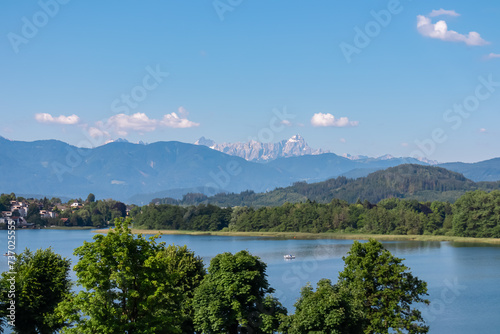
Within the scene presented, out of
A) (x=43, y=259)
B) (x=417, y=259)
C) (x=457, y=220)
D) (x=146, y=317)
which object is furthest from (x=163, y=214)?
(x=146, y=317)

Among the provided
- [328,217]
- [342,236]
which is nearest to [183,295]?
[342,236]

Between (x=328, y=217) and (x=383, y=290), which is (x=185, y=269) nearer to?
(x=383, y=290)

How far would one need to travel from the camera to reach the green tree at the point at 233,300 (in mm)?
26906

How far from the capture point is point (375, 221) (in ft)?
431

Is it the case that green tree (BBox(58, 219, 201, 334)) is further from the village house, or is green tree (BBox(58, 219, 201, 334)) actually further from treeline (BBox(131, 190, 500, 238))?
the village house

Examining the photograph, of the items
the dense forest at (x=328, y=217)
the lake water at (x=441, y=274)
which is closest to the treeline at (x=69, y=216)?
the dense forest at (x=328, y=217)

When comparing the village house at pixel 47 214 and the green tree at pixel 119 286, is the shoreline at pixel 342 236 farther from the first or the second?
the green tree at pixel 119 286

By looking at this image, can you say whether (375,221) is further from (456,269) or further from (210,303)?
(210,303)

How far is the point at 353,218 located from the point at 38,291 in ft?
389

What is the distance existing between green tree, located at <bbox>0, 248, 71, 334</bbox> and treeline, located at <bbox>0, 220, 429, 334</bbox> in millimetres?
52

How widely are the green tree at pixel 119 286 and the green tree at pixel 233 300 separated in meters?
5.02

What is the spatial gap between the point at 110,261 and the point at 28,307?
37.2 feet

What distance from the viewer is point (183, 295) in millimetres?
28703

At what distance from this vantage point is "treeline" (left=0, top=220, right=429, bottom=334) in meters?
20.8
